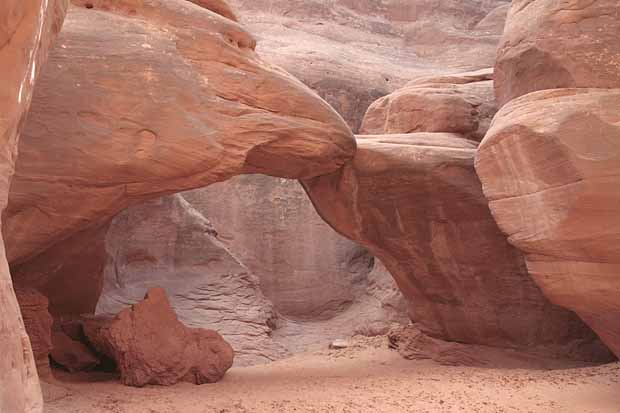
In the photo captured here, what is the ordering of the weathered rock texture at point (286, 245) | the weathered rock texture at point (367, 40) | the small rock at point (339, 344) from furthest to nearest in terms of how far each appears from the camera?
1. the weathered rock texture at point (367, 40)
2. the weathered rock texture at point (286, 245)
3. the small rock at point (339, 344)

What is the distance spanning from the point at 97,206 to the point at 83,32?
62.7 inches

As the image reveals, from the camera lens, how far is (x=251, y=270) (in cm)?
1196

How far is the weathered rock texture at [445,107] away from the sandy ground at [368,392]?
3165 mm

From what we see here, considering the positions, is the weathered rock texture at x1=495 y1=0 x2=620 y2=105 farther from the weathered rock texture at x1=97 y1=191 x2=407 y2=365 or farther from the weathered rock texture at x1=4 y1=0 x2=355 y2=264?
the weathered rock texture at x1=97 y1=191 x2=407 y2=365

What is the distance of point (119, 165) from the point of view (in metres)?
5.85

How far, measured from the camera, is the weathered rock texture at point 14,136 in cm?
265

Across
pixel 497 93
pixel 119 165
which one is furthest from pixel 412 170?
pixel 119 165

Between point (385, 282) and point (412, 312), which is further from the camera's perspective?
point (385, 282)

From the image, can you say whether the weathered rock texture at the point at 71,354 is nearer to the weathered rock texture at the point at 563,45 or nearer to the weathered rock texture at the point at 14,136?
the weathered rock texture at the point at 14,136

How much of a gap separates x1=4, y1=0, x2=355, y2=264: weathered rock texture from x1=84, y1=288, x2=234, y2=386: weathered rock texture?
1.35m

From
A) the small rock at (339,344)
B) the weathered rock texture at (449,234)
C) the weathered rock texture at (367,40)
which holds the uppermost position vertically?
the weathered rock texture at (367,40)

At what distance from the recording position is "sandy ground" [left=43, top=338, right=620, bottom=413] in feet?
18.4

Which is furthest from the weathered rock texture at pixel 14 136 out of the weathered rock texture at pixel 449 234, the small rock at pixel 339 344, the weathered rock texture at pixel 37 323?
the small rock at pixel 339 344

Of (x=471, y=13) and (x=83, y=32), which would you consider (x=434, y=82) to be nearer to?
(x=83, y=32)
